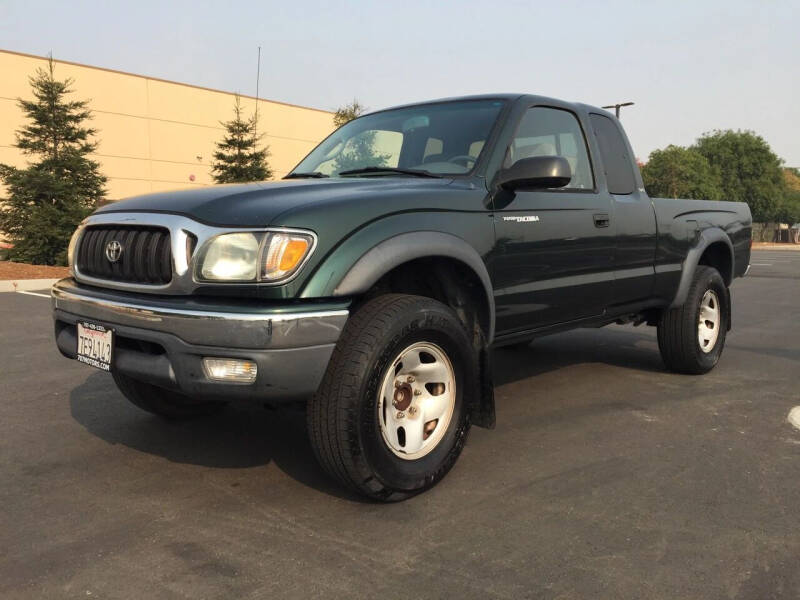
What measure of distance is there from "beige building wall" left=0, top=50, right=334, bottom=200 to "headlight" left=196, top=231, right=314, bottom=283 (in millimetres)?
23942

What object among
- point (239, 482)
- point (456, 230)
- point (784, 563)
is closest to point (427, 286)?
point (456, 230)

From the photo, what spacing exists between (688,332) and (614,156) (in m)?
1.46

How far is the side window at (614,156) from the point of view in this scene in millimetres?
4504

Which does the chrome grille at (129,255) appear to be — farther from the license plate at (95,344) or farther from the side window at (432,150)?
the side window at (432,150)

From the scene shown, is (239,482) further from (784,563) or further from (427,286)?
(784,563)

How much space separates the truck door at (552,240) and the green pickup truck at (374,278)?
0.5 inches

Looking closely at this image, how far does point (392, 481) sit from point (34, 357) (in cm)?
427

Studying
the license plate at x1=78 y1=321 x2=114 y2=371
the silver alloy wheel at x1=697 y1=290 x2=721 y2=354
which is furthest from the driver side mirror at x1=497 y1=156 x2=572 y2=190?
the silver alloy wheel at x1=697 y1=290 x2=721 y2=354

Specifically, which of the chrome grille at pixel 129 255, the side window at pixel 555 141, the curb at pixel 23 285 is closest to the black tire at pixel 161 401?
the chrome grille at pixel 129 255

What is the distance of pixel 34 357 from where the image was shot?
Result: 5.77 m

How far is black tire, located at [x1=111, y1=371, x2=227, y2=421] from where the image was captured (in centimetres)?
371

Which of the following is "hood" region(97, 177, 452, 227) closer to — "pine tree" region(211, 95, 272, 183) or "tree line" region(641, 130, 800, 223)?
"pine tree" region(211, 95, 272, 183)

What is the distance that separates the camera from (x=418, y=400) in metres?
3.07

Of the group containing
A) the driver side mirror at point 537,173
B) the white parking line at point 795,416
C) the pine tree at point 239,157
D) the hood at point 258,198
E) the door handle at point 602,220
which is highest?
the pine tree at point 239,157
